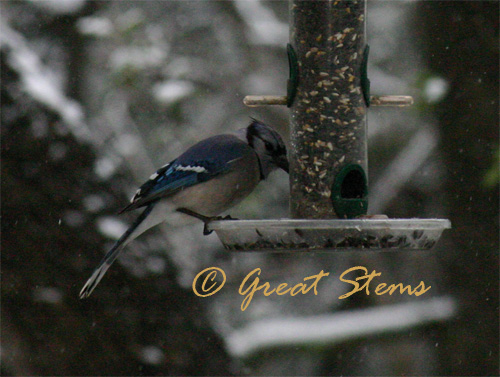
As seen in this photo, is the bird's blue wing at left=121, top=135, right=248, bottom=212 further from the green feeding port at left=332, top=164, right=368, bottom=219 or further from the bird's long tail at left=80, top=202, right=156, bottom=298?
the green feeding port at left=332, top=164, right=368, bottom=219

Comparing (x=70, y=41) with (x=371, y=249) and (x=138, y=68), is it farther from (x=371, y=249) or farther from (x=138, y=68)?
(x=371, y=249)

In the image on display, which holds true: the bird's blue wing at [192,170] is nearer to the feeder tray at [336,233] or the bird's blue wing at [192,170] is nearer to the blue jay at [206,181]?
the blue jay at [206,181]

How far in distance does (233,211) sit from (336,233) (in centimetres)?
425

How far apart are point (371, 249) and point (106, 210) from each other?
2.56 meters

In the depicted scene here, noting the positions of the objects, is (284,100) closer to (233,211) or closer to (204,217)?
(204,217)

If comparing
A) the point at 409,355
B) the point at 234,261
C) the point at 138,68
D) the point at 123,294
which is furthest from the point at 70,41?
the point at 409,355

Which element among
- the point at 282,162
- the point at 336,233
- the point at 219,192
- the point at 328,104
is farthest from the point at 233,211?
the point at 336,233

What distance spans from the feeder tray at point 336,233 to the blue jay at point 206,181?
0.70 metres

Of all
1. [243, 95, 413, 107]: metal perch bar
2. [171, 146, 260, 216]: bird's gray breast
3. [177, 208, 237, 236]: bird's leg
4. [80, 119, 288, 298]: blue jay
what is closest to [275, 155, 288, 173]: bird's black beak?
[80, 119, 288, 298]: blue jay

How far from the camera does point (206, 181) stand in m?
4.75

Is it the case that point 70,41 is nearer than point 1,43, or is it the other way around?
point 1,43

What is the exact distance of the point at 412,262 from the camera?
8039 millimetres

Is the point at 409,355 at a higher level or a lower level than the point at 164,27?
lower

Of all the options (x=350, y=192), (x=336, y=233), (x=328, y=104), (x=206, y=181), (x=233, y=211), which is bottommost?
(x=233, y=211)
